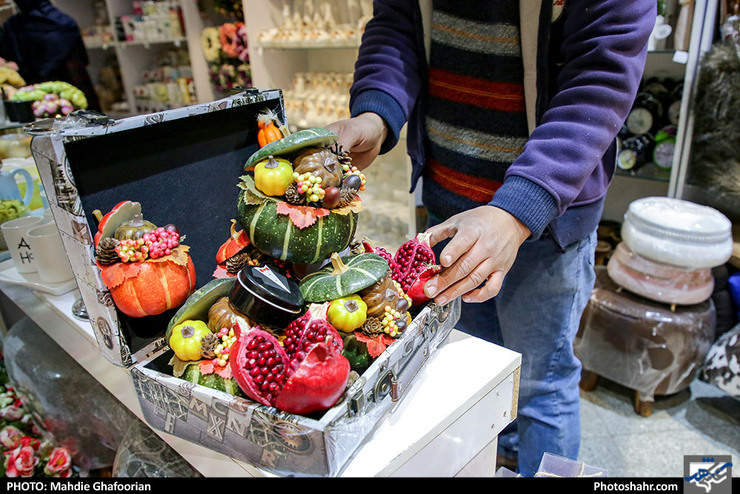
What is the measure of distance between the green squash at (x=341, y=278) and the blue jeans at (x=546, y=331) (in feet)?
1.42

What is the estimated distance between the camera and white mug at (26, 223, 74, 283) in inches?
38.2

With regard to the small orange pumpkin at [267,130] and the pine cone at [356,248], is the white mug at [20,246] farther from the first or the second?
the pine cone at [356,248]

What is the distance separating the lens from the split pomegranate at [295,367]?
1.71 feet

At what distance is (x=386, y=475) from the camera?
606 mm

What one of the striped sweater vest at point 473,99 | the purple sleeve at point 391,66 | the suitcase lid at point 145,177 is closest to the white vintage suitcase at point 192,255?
the suitcase lid at point 145,177

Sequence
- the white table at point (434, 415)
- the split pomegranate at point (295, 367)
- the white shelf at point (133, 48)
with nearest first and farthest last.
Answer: the split pomegranate at point (295, 367)
the white table at point (434, 415)
the white shelf at point (133, 48)

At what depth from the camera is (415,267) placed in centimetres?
75

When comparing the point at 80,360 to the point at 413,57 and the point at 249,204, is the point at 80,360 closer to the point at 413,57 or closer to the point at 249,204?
the point at 249,204

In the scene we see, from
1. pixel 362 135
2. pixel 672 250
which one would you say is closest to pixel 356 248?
pixel 362 135

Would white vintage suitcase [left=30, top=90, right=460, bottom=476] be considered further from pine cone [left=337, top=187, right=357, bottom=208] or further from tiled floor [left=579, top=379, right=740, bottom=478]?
tiled floor [left=579, top=379, right=740, bottom=478]

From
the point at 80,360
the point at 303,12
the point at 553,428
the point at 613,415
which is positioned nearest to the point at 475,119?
the point at 553,428

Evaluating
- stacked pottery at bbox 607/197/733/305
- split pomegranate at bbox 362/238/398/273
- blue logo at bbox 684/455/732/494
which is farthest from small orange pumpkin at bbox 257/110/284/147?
stacked pottery at bbox 607/197/733/305

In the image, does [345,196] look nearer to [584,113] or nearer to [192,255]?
[192,255]

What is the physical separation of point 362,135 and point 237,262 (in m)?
0.35
